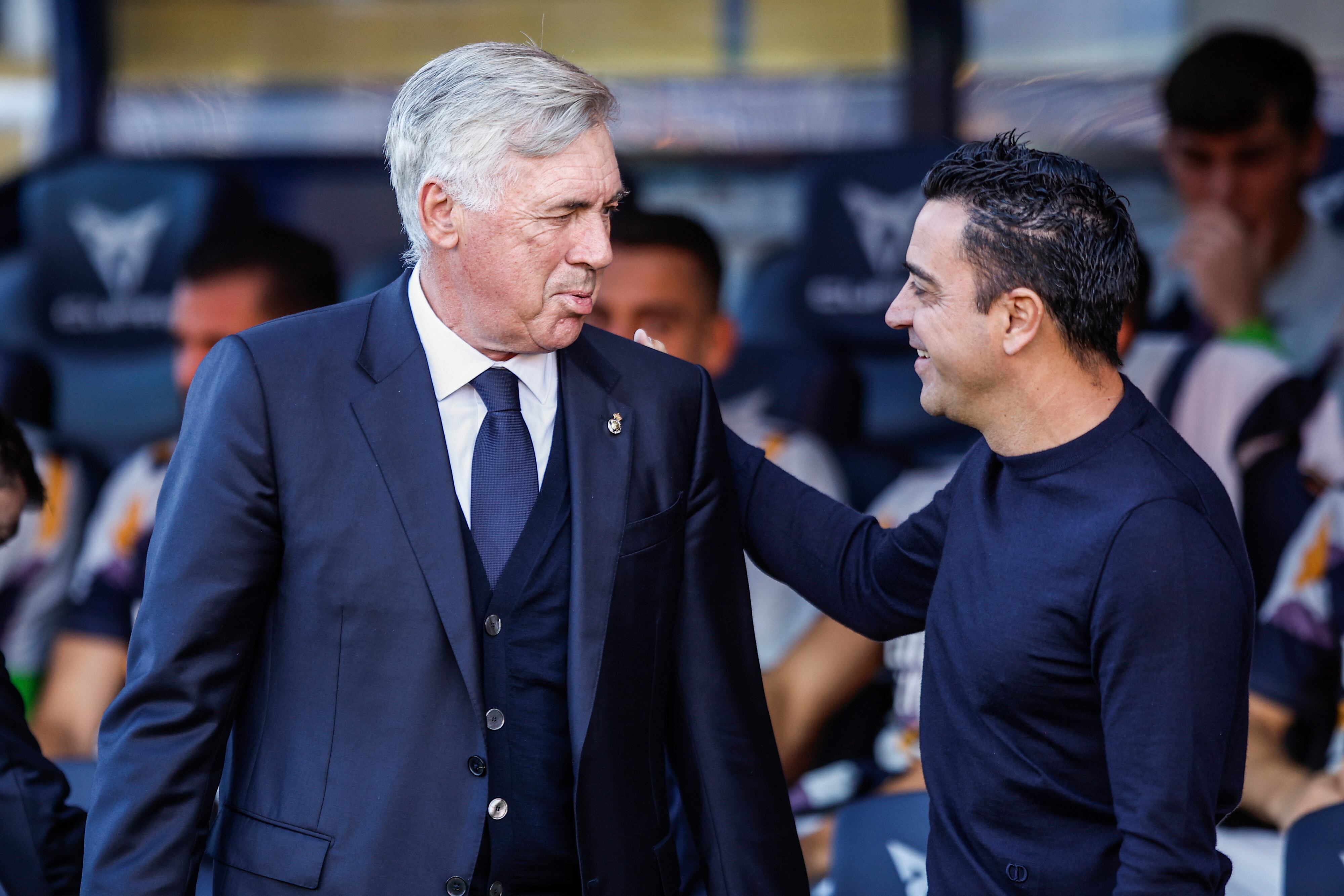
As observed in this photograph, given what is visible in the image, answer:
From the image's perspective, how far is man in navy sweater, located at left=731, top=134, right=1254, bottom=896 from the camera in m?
1.34

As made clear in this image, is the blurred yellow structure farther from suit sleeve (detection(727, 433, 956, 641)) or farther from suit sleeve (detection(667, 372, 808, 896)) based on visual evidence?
suit sleeve (detection(667, 372, 808, 896))

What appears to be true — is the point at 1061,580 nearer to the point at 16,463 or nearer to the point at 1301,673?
the point at 16,463

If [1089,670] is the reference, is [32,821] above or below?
below

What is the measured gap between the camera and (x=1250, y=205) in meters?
3.53

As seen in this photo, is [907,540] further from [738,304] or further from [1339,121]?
[1339,121]

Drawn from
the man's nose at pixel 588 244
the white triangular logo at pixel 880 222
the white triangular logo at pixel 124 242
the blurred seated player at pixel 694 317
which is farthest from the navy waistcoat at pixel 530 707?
the white triangular logo at pixel 124 242

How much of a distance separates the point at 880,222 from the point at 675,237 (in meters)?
0.57

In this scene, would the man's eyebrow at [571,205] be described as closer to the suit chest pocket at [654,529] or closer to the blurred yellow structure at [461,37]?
the suit chest pocket at [654,529]

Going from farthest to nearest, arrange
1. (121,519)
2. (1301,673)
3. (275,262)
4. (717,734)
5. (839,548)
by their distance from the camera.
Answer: (275,262) < (121,519) < (1301,673) < (839,548) < (717,734)

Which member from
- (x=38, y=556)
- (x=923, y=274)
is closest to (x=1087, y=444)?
(x=923, y=274)

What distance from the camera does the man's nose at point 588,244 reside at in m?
1.56

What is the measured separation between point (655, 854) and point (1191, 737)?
0.65 m

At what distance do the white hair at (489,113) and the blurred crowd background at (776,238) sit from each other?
176 cm

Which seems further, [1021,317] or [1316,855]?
[1316,855]
